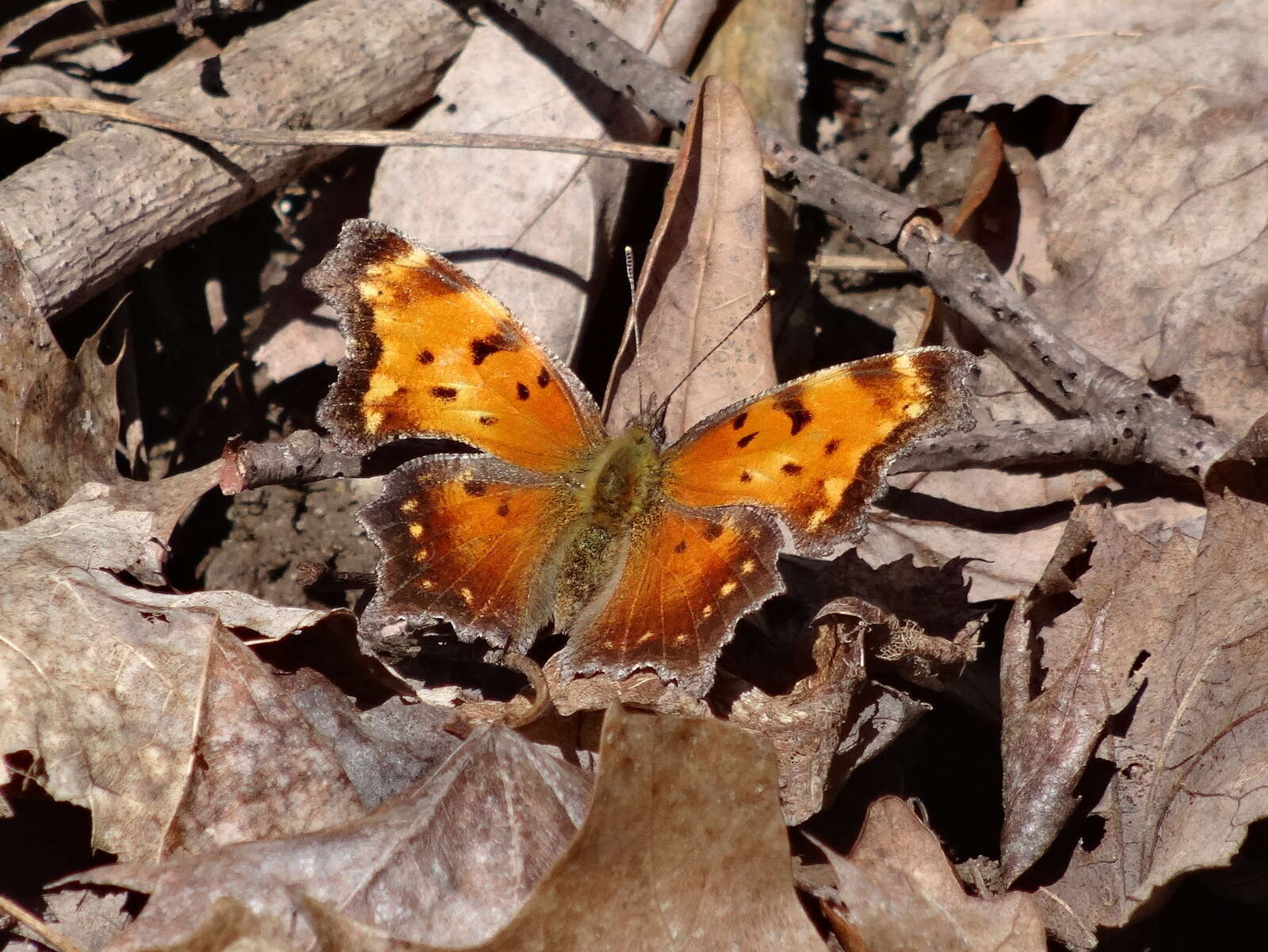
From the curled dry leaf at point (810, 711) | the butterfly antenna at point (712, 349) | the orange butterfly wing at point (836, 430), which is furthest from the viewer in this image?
the butterfly antenna at point (712, 349)

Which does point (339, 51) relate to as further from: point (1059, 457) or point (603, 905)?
point (603, 905)

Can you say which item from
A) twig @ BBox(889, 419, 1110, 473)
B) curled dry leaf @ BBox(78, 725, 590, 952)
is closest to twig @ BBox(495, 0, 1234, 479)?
twig @ BBox(889, 419, 1110, 473)

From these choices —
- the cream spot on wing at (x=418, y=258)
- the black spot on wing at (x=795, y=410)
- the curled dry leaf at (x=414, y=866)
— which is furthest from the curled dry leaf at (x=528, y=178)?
the curled dry leaf at (x=414, y=866)

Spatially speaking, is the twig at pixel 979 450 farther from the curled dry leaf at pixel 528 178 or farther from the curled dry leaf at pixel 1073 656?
the curled dry leaf at pixel 528 178

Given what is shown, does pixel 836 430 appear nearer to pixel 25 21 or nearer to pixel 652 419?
pixel 652 419

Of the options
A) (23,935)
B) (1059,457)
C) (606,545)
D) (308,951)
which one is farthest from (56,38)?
(1059,457)

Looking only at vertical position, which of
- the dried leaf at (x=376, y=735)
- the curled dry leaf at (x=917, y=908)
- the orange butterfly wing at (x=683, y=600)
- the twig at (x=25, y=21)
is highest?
the twig at (x=25, y=21)

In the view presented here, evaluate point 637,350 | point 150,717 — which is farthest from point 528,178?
point 150,717
